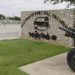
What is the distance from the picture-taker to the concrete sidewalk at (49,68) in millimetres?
7374

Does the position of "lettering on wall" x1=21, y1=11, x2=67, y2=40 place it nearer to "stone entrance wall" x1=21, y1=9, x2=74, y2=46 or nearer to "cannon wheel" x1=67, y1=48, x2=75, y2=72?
"stone entrance wall" x1=21, y1=9, x2=74, y2=46

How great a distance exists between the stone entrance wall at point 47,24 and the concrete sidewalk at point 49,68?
457 cm

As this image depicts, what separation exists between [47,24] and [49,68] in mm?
6910

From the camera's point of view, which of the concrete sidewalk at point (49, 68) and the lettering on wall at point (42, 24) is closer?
the concrete sidewalk at point (49, 68)

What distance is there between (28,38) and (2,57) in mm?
6711

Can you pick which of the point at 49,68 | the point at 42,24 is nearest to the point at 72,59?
the point at 49,68

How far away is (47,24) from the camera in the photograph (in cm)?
1451

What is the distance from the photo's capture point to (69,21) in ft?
43.5

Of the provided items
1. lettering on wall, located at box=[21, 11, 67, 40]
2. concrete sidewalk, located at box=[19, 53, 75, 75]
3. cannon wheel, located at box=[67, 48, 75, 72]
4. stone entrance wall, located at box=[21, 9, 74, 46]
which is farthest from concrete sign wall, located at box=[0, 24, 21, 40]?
cannon wheel, located at box=[67, 48, 75, 72]

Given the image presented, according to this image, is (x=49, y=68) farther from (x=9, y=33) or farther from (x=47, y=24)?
(x=9, y=33)

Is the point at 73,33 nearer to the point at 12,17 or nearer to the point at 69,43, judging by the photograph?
the point at 69,43

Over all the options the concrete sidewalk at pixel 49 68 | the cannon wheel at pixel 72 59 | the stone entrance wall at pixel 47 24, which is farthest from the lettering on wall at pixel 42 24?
the cannon wheel at pixel 72 59

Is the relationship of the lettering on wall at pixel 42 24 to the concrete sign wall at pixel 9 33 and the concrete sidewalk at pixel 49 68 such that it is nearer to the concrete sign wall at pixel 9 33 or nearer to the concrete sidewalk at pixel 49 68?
the concrete sign wall at pixel 9 33

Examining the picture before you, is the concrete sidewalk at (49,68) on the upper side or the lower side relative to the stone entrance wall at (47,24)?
lower
